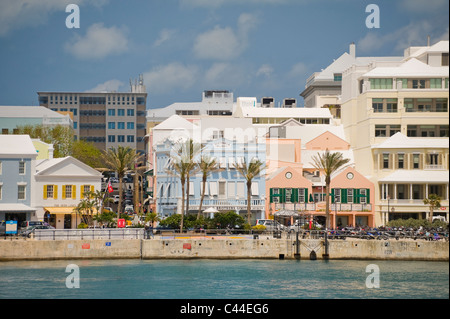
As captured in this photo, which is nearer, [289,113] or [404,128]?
[404,128]

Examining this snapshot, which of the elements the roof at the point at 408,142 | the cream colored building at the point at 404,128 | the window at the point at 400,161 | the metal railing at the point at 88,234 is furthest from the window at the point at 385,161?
the metal railing at the point at 88,234

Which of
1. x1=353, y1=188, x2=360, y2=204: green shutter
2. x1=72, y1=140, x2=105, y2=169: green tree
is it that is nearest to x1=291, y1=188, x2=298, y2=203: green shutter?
x1=353, y1=188, x2=360, y2=204: green shutter

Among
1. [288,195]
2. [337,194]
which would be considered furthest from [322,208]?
[288,195]

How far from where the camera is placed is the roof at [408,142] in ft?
279

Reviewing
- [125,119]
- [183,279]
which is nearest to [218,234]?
[183,279]

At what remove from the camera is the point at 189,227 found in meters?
74.6

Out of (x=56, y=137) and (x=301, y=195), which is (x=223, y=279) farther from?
(x=56, y=137)

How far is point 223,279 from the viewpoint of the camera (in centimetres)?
5569

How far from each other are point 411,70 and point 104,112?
116554mm

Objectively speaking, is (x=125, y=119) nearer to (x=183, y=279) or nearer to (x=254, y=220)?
(x=254, y=220)

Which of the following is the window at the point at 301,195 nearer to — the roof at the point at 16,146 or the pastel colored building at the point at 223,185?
the pastel colored building at the point at 223,185

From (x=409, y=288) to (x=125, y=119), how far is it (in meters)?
151

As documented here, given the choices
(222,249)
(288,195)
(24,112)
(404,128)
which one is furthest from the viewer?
(24,112)

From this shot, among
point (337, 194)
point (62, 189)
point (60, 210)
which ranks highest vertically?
point (62, 189)
